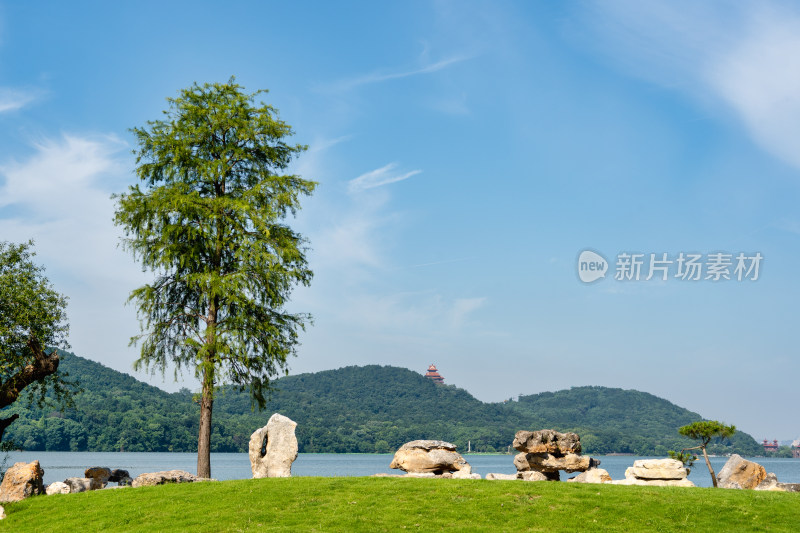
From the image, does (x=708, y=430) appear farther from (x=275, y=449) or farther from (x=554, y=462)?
(x=275, y=449)

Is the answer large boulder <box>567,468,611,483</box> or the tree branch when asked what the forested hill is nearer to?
the tree branch

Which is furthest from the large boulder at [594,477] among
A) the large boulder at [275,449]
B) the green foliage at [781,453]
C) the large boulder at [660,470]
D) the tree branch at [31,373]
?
the green foliage at [781,453]

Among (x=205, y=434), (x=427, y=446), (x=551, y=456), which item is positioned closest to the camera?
(x=551, y=456)

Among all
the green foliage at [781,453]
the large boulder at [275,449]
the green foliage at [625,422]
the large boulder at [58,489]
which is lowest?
the green foliage at [781,453]

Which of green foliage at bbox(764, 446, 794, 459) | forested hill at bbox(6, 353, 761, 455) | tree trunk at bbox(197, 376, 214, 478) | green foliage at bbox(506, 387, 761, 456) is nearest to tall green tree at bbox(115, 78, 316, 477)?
tree trunk at bbox(197, 376, 214, 478)

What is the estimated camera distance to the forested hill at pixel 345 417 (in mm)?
101562

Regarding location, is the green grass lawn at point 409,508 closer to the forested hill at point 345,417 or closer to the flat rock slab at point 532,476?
the flat rock slab at point 532,476

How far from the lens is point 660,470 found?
26078mm

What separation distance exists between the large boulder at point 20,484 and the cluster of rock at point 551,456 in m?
16.7

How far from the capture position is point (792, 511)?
19.8 metres

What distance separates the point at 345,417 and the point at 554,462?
116m

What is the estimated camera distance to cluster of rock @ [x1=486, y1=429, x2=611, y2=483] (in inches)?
1058

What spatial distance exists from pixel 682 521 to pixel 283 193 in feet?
66.6

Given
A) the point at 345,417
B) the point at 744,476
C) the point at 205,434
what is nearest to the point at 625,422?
the point at 345,417
